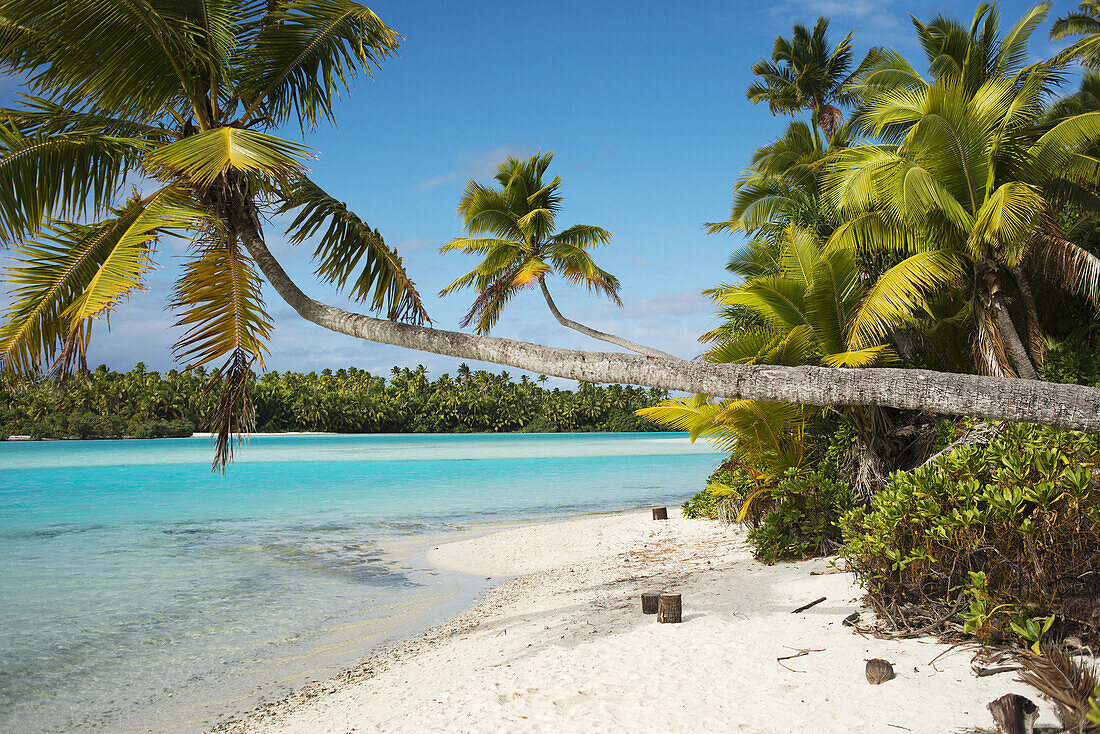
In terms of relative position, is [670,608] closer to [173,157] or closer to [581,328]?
[173,157]

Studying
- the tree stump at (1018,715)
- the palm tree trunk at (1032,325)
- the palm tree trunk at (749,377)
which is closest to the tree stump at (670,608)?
the palm tree trunk at (749,377)

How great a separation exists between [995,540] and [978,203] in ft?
17.8

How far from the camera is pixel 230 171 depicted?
4.89m

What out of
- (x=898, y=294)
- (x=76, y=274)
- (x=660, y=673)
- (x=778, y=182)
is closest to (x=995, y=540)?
(x=660, y=673)

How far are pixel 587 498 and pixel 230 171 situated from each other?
1694 centimetres

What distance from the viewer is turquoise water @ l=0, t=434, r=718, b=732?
241 inches

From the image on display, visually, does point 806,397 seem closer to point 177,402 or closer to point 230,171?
point 230,171

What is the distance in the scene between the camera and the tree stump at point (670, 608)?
19.0 feet

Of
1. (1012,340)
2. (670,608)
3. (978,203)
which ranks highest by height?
(978,203)

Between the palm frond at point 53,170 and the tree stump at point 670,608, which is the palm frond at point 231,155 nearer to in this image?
the palm frond at point 53,170

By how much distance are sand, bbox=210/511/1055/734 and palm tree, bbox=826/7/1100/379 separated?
3.58 meters

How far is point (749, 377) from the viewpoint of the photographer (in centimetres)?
381

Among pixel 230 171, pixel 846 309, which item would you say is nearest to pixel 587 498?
pixel 846 309

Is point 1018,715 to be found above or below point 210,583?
above
